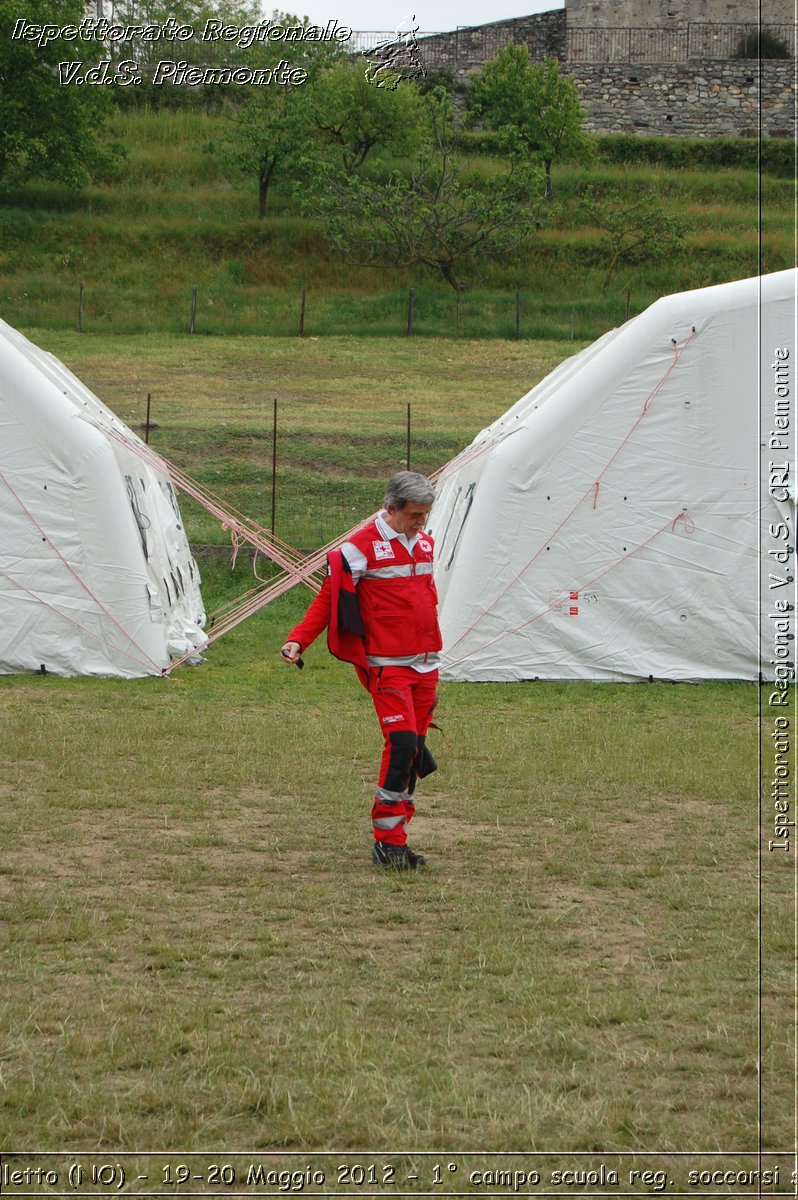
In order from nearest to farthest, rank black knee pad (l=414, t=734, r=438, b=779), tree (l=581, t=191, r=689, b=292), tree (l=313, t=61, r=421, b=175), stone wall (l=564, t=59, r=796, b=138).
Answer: black knee pad (l=414, t=734, r=438, b=779) → tree (l=581, t=191, r=689, b=292) → tree (l=313, t=61, r=421, b=175) → stone wall (l=564, t=59, r=796, b=138)

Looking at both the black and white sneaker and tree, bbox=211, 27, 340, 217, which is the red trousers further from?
tree, bbox=211, 27, 340, 217

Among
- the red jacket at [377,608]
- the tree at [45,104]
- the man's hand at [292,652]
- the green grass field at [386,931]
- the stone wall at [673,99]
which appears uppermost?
the stone wall at [673,99]

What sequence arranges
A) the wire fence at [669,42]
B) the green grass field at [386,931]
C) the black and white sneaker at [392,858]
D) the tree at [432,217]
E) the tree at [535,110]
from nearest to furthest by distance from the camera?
the green grass field at [386,931]
the black and white sneaker at [392,858]
the tree at [432,217]
the tree at [535,110]
the wire fence at [669,42]

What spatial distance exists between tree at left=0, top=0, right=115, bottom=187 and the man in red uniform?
97.4 feet

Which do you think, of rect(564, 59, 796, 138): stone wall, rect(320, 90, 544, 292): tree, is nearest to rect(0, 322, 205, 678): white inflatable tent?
rect(320, 90, 544, 292): tree

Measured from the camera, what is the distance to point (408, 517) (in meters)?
6.74

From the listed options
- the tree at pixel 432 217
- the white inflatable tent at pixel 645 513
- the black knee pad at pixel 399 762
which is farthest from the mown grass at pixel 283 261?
the black knee pad at pixel 399 762

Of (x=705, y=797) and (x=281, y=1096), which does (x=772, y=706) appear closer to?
(x=705, y=797)

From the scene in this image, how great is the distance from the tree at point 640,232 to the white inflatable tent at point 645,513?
2310 cm

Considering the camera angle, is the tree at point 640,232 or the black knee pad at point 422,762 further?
the tree at point 640,232

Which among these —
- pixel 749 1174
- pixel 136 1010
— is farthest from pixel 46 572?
pixel 749 1174

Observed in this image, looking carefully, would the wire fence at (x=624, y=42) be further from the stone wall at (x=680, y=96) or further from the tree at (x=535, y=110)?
the tree at (x=535, y=110)

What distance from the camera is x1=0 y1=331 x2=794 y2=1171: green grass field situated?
3826mm

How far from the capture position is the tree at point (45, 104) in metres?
33.3
